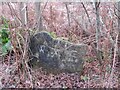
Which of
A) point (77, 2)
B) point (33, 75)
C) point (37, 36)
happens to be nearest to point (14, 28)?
point (37, 36)

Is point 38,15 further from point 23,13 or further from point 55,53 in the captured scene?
point 55,53

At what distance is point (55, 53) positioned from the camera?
3.12 m

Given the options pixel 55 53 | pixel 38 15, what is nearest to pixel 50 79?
pixel 55 53

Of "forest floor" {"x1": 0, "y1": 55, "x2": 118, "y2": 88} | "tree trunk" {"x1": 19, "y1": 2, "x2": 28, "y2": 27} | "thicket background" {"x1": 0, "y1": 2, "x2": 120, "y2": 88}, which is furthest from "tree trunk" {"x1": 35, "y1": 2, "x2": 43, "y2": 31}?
"forest floor" {"x1": 0, "y1": 55, "x2": 118, "y2": 88}

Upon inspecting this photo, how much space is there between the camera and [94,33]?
342 cm

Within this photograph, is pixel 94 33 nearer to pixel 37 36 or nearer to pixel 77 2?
pixel 77 2

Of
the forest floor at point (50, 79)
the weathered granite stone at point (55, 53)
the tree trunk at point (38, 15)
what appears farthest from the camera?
the tree trunk at point (38, 15)

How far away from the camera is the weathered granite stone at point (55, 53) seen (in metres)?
3.11

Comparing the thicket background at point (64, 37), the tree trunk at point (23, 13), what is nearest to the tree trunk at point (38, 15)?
the thicket background at point (64, 37)

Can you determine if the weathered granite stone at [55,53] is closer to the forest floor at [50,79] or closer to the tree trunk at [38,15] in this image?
the forest floor at [50,79]

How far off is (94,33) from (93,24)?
121 millimetres

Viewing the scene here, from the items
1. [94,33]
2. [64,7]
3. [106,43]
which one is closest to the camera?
[106,43]

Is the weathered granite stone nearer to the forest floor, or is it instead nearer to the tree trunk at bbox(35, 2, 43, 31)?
the forest floor

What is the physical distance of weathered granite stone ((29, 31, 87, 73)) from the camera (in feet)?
10.2
